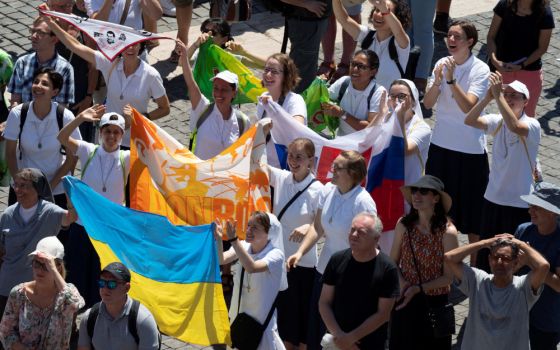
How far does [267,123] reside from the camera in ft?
45.6

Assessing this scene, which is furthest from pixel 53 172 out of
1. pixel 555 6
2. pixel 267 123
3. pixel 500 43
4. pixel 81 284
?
pixel 555 6

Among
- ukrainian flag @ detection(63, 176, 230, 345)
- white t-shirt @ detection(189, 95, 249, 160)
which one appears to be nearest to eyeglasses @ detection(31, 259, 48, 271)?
ukrainian flag @ detection(63, 176, 230, 345)

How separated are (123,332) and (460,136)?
14.7ft

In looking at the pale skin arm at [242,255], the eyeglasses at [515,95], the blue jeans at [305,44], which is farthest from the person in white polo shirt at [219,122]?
the blue jeans at [305,44]

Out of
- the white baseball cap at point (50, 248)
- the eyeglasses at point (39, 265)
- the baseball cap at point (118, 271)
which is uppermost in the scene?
the baseball cap at point (118, 271)

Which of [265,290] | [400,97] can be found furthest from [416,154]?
[265,290]

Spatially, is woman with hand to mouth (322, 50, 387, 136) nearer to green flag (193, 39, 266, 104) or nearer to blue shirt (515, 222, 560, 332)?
green flag (193, 39, 266, 104)

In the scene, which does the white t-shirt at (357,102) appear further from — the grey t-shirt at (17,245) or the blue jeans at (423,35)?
the grey t-shirt at (17,245)

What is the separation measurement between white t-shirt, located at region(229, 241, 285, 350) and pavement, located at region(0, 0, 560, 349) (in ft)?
14.3

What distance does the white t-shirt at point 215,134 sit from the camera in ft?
47.0

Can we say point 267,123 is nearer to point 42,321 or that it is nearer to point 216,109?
point 216,109

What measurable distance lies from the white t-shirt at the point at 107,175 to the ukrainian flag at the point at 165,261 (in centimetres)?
73

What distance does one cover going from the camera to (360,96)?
1453 cm

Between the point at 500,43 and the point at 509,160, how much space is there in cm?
284
